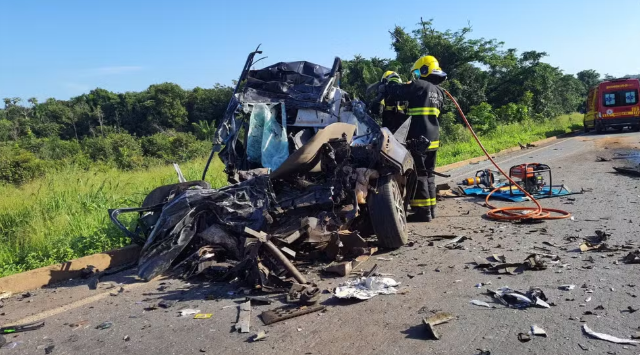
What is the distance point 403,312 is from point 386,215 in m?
1.47

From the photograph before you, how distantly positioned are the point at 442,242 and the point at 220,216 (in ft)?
7.96

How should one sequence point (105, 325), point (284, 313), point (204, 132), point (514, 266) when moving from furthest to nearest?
point (204, 132)
point (514, 266)
point (105, 325)
point (284, 313)

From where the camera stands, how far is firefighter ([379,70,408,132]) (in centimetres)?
676

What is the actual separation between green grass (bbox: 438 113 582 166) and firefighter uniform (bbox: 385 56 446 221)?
6.62 meters

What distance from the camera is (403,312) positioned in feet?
11.2

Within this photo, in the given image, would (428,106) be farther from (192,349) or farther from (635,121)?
(635,121)

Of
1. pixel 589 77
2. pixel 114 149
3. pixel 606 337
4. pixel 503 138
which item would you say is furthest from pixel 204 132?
pixel 589 77

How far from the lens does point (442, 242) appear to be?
5344 millimetres

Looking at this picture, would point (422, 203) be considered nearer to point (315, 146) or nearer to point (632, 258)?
point (315, 146)

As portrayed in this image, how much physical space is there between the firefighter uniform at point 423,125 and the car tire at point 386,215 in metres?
1.58

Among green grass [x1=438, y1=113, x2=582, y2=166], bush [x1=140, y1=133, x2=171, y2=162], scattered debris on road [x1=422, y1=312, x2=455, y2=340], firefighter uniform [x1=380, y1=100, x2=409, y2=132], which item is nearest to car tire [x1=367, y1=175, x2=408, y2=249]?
scattered debris on road [x1=422, y1=312, x2=455, y2=340]

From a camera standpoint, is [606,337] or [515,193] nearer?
[606,337]

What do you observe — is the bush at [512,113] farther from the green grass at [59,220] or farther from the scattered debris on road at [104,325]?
the scattered debris on road at [104,325]

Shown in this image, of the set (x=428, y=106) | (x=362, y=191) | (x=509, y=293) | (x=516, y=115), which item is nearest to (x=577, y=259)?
(x=509, y=293)
